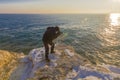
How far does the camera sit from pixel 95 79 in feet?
24.6

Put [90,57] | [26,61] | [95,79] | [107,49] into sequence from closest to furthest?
1. [95,79]
2. [26,61]
3. [90,57]
4. [107,49]

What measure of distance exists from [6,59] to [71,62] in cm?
622

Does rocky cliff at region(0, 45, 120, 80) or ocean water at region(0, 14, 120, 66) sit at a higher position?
rocky cliff at region(0, 45, 120, 80)

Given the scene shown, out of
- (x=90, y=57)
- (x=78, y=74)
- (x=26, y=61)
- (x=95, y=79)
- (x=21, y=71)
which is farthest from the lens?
(x=90, y=57)

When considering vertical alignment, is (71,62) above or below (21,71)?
above

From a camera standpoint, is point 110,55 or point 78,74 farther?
point 110,55

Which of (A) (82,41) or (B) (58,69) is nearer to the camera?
(B) (58,69)

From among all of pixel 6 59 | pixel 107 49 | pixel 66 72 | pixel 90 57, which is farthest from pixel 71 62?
pixel 107 49

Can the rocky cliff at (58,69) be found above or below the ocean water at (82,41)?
above

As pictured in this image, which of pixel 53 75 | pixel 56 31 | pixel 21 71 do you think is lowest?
pixel 21 71

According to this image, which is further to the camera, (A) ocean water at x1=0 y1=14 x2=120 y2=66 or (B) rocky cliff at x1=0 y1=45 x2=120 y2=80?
(A) ocean water at x1=0 y1=14 x2=120 y2=66

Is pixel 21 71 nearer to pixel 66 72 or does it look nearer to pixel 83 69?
pixel 66 72

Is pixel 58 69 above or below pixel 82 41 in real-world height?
above

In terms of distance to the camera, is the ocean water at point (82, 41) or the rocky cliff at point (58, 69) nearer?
the rocky cliff at point (58, 69)
